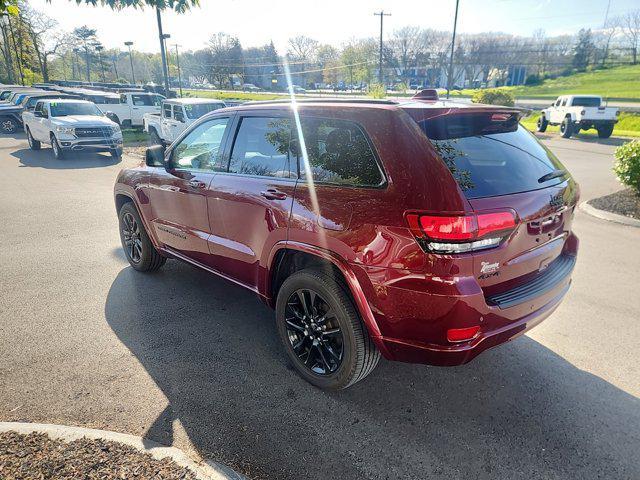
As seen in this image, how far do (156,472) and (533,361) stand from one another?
266 cm

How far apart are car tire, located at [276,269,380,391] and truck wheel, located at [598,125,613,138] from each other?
2118 centimetres

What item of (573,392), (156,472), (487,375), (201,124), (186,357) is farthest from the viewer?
(201,124)

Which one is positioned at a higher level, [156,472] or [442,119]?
[442,119]

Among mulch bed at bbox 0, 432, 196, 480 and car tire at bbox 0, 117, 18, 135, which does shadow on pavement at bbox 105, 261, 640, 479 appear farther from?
car tire at bbox 0, 117, 18, 135

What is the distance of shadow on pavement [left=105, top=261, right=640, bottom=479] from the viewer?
232cm

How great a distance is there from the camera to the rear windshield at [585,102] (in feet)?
65.3

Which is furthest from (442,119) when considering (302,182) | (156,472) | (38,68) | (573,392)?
(38,68)

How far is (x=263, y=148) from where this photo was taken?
3.17 metres

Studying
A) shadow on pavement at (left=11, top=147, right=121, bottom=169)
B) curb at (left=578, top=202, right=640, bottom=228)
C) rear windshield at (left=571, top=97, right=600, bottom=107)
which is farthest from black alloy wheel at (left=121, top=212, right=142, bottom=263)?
rear windshield at (left=571, top=97, right=600, bottom=107)

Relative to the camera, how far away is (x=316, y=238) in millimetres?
2621

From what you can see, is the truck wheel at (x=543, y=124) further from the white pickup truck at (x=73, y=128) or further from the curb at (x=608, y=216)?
the white pickup truck at (x=73, y=128)

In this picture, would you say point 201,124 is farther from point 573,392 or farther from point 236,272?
point 573,392

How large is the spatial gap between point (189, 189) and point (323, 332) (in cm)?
182

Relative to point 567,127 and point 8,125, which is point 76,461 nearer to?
point 567,127
